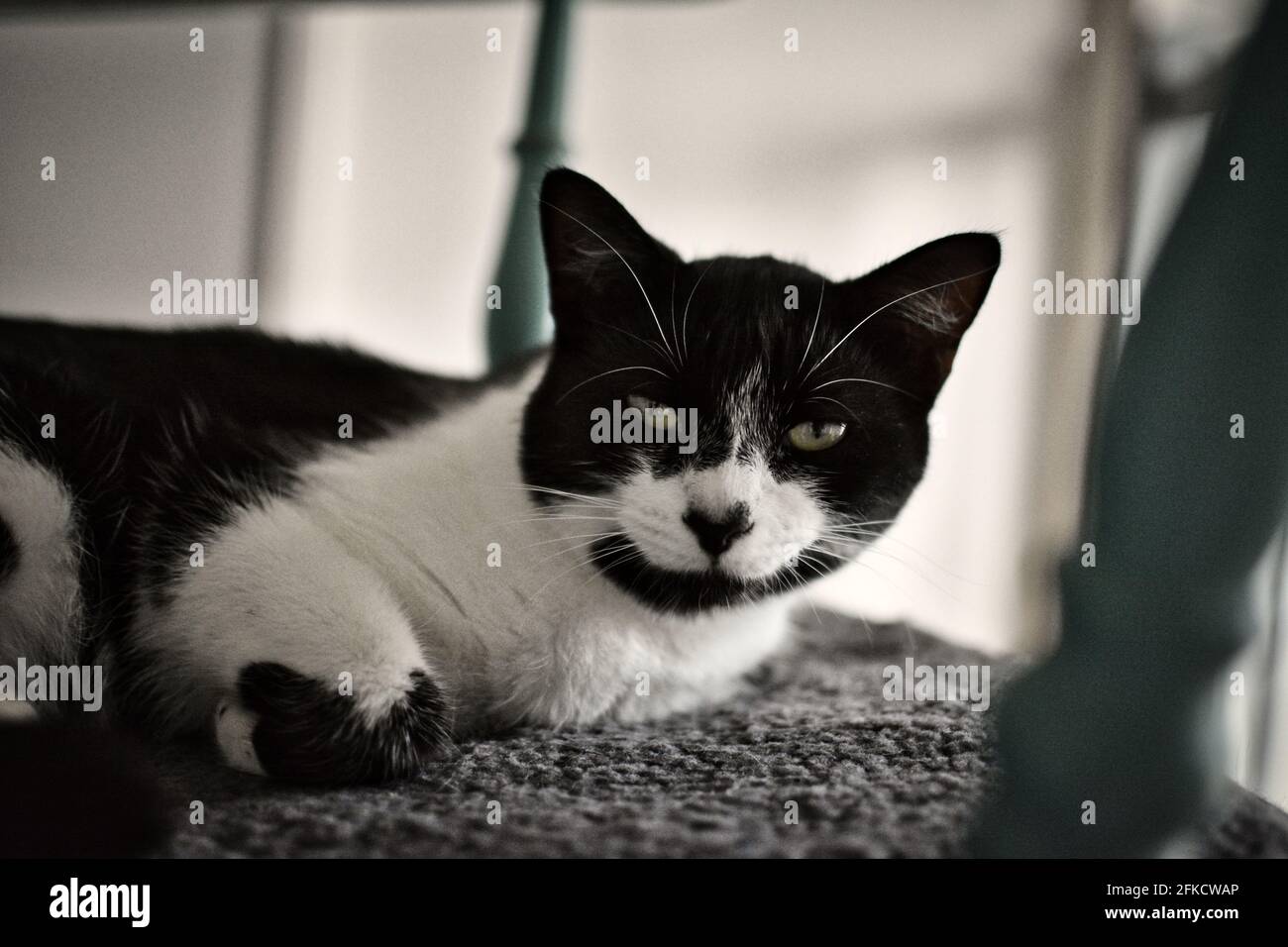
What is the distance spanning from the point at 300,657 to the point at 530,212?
0.92m

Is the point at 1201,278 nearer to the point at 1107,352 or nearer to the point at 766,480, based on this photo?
the point at 1107,352

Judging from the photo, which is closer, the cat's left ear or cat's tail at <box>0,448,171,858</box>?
cat's tail at <box>0,448,171,858</box>

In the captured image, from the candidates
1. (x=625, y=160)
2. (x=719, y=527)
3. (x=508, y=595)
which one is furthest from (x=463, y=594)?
(x=625, y=160)

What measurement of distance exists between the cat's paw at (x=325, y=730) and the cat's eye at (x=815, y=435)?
1.30ft

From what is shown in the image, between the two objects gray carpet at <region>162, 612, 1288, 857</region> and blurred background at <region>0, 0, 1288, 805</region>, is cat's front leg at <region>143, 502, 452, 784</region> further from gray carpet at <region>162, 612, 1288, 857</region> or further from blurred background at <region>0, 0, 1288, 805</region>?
blurred background at <region>0, 0, 1288, 805</region>

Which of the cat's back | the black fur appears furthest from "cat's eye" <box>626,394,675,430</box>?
the black fur

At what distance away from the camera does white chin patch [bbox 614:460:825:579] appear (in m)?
0.81

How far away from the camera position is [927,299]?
95 cm

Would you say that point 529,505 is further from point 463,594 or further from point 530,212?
point 530,212

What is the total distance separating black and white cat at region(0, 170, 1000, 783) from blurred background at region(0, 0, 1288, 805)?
113 cm

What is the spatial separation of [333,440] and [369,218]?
5.69 ft

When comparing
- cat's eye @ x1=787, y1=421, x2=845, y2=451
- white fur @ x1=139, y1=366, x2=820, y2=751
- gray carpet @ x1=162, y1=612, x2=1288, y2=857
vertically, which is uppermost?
cat's eye @ x1=787, y1=421, x2=845, y2=451

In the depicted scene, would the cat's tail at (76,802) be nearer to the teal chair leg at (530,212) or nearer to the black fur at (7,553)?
the black fur at (7,553)
